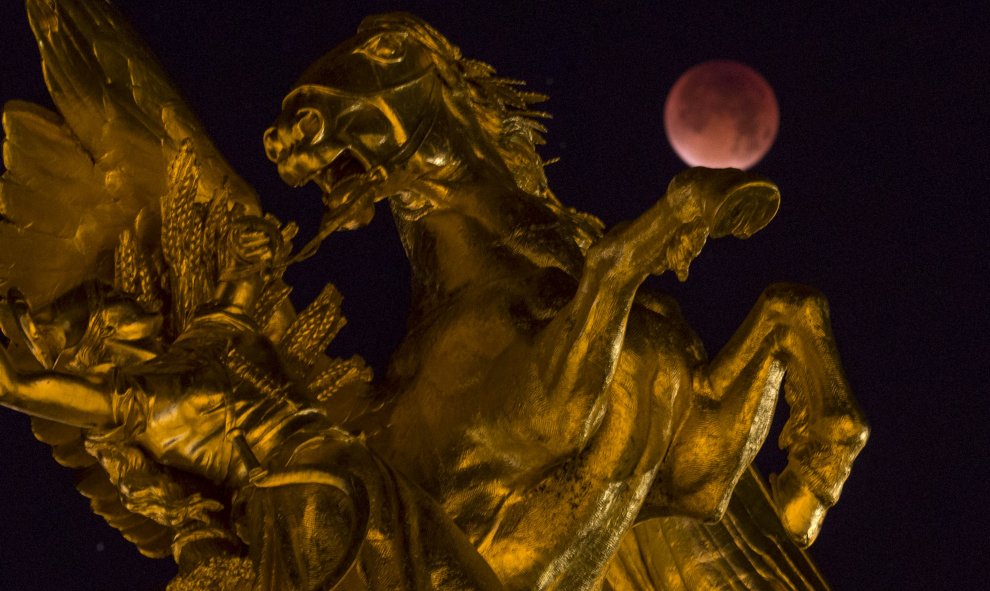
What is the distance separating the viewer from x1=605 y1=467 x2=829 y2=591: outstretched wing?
3.73m

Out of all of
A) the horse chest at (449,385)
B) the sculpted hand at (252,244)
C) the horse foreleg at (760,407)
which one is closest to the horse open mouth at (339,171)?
the sculpted hand at (252,244)

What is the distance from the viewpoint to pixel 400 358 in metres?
3.66

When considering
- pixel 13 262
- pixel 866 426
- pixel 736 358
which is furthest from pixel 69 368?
pixel 866 426

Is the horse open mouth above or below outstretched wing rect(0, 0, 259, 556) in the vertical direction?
below

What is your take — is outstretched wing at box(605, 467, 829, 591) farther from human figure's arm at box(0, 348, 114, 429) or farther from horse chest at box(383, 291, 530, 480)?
human figure's arm at box(0, 348, 114, 429)

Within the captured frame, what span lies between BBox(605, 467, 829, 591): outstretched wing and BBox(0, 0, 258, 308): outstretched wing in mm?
894

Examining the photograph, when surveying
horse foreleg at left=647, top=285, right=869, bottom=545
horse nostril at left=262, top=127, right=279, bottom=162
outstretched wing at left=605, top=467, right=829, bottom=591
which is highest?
horse nostril at left=262, top=127, right=279, bottom=162

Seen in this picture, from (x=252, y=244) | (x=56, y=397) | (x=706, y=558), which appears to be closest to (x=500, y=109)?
(x=252, y=244)

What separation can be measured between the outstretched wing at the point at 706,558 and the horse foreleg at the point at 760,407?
0.58 feet

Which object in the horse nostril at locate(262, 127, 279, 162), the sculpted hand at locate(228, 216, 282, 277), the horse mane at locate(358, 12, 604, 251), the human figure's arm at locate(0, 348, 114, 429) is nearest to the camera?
the human figure's arm at locate(0, 348, 114, 429)

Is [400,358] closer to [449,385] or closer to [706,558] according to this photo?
[449,385]

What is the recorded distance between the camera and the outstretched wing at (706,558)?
12.2 ft

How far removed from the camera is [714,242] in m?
5.62

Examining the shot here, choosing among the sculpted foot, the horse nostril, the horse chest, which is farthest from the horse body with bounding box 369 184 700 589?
the horse nostril
